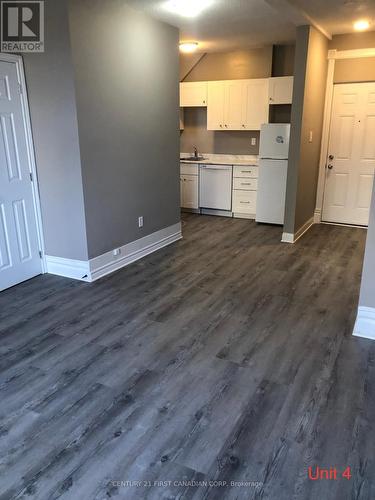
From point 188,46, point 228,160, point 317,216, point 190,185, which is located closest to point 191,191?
point 190,185

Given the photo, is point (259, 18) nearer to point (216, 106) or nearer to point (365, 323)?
point (216, 106)

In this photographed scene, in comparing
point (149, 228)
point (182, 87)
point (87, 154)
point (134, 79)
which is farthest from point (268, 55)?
point (87, 154)

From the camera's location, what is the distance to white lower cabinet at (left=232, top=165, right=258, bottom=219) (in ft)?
20.8

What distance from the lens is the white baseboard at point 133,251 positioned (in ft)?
13.3

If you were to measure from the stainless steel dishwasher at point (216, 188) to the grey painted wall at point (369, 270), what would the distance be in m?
3.92

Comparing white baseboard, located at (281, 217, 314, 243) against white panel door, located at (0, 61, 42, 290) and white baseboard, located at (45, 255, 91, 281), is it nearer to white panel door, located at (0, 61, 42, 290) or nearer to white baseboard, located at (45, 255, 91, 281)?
white baseboard, located at (45, 255, 91, 281)

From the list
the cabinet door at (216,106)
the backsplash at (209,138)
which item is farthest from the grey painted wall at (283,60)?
the backsplash at (209,138)

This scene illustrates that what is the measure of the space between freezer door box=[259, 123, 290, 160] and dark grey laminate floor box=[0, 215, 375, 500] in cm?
226

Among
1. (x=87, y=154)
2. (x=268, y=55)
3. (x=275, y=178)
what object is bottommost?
(x=275, y=178)

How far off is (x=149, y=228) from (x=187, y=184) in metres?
2.25

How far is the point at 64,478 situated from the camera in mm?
1747

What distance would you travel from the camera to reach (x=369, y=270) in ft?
9.23

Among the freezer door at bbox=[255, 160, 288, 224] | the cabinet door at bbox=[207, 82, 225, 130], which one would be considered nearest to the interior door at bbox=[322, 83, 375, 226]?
the freezer door at bbox=[255, 160, 288, 224]

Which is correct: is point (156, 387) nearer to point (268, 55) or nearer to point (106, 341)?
point (106, 341)
